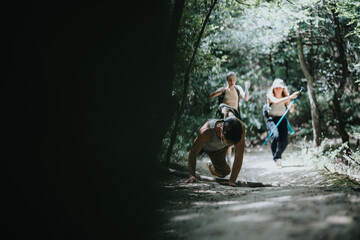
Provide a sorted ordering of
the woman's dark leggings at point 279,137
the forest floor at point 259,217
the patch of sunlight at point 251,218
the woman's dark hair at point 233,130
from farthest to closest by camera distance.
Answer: the woman's dark leggings at point 279,137 < the woman's dark hair at point 233,130 < the patch of sunlight at point 251,218 < the forest floor at point 259,217

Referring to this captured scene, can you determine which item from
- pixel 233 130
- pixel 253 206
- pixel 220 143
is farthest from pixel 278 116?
pixel 253 206

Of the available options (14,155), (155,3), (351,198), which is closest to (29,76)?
(14,155)

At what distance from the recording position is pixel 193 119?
8461mm

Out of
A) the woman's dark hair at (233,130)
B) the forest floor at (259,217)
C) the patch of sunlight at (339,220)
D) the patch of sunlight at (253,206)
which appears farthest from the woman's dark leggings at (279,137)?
the patch of sunlight at (339,220)

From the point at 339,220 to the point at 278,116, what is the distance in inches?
196

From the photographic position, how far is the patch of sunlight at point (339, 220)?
1750 millimetres

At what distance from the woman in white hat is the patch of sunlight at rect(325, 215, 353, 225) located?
467cm

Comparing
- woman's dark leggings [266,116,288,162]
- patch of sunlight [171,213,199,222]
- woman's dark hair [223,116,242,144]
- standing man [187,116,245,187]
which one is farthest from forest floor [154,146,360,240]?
woman's dark leggings [266,116,288,162]

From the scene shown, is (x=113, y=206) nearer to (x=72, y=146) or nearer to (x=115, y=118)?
(x=72, y=146)

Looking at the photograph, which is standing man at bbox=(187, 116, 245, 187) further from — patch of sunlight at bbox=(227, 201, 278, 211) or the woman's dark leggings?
the woman's dark leggings

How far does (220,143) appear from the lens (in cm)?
A: 468

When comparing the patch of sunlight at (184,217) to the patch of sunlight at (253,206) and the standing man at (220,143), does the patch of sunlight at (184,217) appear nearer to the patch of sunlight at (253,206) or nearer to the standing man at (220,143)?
the patch of sunlight at (253,206)

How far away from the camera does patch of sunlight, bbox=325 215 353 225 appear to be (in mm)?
1750

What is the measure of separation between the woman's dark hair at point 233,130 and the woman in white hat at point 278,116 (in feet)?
9.73
